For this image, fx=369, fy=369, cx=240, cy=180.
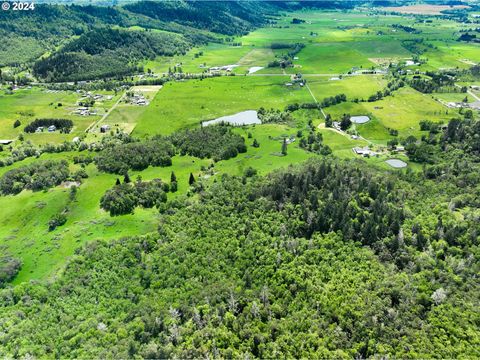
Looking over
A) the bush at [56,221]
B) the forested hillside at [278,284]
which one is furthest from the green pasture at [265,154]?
the bush at [56,221]

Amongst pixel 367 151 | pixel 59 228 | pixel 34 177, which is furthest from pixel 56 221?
pixel 367 151

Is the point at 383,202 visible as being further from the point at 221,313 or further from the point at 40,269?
the point at 40,269

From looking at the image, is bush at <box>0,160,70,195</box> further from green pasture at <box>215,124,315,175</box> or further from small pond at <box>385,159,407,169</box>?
small pond at <box>385,159,407,169</box>

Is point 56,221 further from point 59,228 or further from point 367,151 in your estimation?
point 367,151

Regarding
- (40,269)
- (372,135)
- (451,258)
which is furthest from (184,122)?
(451,258)

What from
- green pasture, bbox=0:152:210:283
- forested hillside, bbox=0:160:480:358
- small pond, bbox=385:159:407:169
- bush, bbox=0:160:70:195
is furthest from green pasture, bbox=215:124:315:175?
bush, bbox=0:160:70:195

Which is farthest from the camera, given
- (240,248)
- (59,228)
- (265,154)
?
(265,154)
